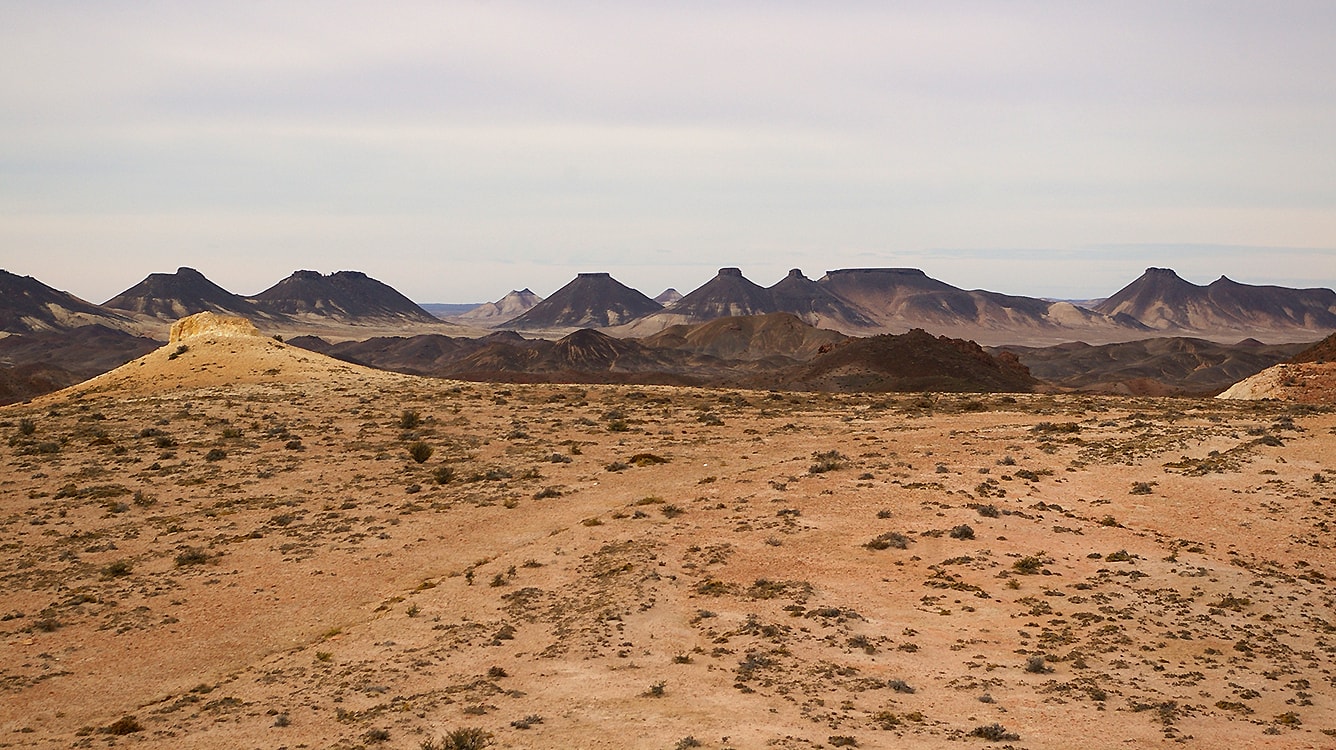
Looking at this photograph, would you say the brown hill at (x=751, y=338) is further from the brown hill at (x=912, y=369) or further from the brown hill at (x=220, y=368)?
the brown hill at (x=220, y=368)

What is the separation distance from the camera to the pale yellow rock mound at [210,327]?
50047mm

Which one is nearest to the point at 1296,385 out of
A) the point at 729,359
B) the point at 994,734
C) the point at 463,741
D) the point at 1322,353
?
the point at 1322,353

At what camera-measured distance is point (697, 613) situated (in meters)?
16.1

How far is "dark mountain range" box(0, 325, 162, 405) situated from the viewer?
135m

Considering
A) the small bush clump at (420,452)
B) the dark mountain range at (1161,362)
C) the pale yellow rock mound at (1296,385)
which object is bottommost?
the dark mountain range at (1161,362)

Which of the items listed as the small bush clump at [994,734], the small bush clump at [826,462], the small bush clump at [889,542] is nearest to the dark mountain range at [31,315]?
the small bush clump at [826,462]

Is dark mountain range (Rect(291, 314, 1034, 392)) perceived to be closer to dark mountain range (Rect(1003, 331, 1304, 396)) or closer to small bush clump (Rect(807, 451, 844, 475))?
dark mountain range (Rect(1003, 331, 1304, 396))

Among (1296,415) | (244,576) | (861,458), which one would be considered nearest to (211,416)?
(244,576)

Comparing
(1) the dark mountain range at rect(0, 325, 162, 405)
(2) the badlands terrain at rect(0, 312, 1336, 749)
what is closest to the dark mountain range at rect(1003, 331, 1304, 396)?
(2) the badlands terrain at rect(0, 312, 1336, 749)

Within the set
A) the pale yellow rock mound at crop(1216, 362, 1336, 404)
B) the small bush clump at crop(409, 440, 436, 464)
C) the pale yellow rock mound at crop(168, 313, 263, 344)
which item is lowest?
the small bush clump at crop(409, 440, 436, 464)

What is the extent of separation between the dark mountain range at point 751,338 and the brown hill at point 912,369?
77.7 metres

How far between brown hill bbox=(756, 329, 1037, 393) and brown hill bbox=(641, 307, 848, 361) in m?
77.6

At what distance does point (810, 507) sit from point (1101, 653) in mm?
8504

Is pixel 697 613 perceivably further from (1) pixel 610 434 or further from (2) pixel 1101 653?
(1) pixel 610 434
